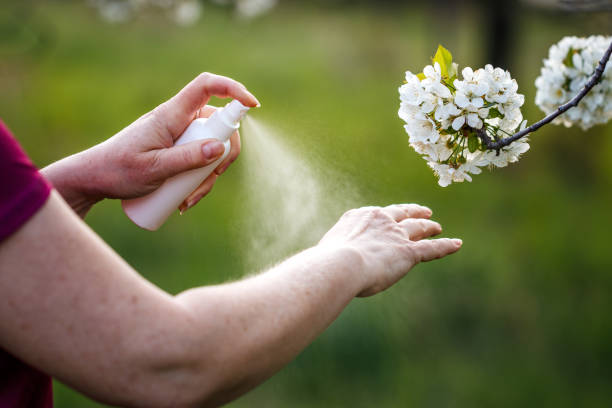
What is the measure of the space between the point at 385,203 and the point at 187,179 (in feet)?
12.3

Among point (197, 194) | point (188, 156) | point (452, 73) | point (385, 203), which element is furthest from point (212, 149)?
point (385, 203)

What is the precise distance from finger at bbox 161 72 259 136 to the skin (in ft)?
1.99

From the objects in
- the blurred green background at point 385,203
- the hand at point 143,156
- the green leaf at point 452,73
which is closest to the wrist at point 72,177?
the hand at point 143,156

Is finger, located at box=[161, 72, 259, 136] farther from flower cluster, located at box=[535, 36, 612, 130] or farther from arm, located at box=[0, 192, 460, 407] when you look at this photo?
flower cluster, located at box=[535, 36, 612, 130]

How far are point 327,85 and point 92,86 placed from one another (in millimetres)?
3823

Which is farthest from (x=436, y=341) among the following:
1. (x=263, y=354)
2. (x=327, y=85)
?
(x=327, y=85)

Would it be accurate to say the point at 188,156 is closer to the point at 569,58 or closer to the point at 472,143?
the point at 472,143

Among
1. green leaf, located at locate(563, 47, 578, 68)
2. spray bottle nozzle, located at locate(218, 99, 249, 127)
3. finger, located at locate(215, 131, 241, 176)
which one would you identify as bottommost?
finger, located at locate(215, 131, 241, 176)

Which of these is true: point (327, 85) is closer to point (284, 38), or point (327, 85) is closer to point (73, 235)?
point (284, 38)

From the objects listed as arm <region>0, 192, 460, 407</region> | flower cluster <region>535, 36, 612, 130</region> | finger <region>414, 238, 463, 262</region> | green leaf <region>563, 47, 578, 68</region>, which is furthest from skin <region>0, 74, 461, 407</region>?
green leaf <region>563, 47, 578, 68</region>

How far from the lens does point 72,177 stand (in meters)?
1.88

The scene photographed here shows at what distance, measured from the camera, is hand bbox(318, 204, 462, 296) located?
157cm

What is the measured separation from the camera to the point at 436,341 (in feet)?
14.1

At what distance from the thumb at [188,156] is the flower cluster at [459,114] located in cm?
60
